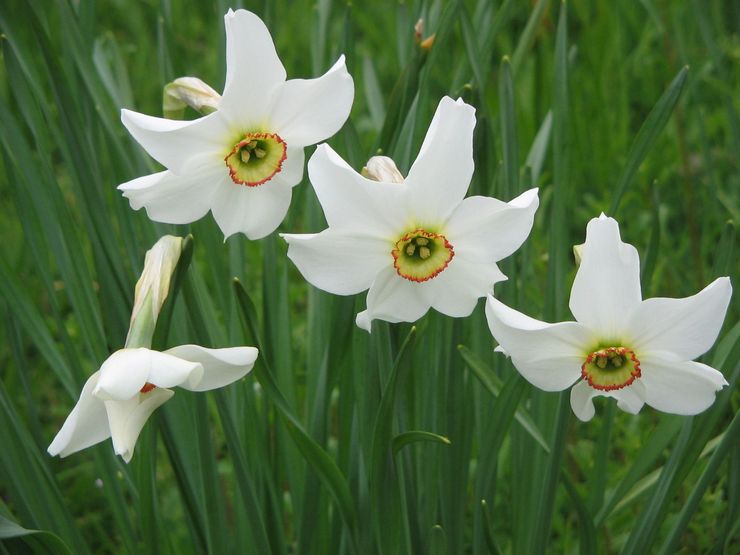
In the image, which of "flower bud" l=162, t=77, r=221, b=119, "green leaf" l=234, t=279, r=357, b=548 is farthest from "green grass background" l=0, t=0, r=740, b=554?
"flower bud" l=162, t=77, r=221, b=119

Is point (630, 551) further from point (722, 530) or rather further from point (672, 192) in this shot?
point (672, 192)

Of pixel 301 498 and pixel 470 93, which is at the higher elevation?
pixel 470 93

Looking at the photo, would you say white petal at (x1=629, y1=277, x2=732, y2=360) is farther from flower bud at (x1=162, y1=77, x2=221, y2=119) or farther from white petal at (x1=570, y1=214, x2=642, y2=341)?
flower bud at (x1=162, y1=77, x2=221, y2=119)

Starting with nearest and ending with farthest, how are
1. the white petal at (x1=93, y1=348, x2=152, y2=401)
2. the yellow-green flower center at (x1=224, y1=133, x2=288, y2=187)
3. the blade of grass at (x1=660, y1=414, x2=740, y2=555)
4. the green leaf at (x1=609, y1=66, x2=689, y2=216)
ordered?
the white petal at (x1=93, y1=348, x2=152, y2=401) < the yellow-green flower center at (x1=224, y1=133, x2=288, y2=187) < the blade of grass at (x1=660, y1=414, x2=740, y2=555) < the green leaf at (x1=609, y1=66, x2=689, y2=216)

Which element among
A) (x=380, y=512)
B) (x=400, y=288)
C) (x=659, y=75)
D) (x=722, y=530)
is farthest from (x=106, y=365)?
(x=659, y=75)

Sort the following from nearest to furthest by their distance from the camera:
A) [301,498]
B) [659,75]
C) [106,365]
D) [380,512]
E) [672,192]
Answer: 1. [106,365]
2. [380,512]
3. [301,498]
4. [672,192]
5. [659,75]

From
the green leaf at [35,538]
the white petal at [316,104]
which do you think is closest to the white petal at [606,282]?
the white petal at [316,104]

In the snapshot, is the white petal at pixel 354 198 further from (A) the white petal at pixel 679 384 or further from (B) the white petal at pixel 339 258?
(A) the white petal at pixel 679 384
